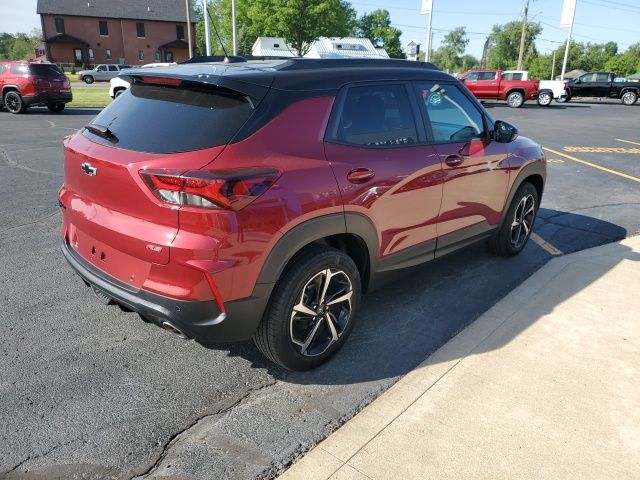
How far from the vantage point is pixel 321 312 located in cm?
301

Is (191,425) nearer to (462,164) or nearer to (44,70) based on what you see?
(462,164)

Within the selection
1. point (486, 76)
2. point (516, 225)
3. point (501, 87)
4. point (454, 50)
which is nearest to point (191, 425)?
point (516, 225)

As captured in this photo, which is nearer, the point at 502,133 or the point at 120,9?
the point at 502,133

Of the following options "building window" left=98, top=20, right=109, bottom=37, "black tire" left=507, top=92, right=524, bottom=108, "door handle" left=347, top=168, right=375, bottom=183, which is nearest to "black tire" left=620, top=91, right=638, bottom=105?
"black tire" left=507, top=92, right=524, bottom=108

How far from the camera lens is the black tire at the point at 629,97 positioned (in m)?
31.6

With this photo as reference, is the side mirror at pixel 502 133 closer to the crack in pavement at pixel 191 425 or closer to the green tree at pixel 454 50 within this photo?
the crack in pavement at pixel 191 425

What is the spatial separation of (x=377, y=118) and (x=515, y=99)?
2513cm

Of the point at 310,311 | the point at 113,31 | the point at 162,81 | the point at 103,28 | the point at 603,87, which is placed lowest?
the point at 310,311

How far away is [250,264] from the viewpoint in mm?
2482

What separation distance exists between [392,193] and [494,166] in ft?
4.73

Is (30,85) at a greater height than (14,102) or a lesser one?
greater

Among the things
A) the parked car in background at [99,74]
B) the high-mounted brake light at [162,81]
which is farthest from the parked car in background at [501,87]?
the parked car in background at [99,74]

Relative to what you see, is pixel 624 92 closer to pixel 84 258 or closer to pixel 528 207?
pixel 528 207

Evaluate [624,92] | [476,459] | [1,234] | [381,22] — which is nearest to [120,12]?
[381,22]
